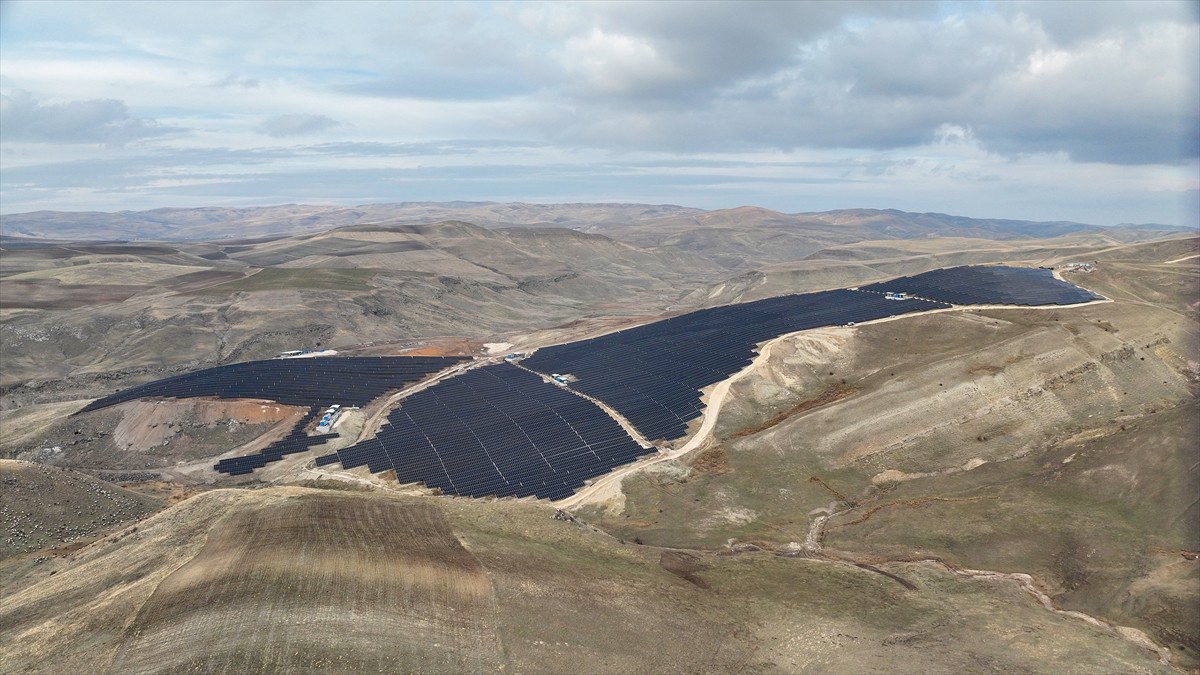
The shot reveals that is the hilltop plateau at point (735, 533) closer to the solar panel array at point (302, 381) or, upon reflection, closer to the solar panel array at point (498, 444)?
the solar panel array at point (498, 444)

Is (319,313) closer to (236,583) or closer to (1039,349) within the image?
(236,583)

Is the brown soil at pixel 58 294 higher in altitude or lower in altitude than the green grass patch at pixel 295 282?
lower

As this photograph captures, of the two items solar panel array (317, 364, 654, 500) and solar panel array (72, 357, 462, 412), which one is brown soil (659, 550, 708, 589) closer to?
solar panel array (317, 364, 654, 500)

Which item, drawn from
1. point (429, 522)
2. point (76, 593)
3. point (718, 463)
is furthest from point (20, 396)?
point (718, 463)

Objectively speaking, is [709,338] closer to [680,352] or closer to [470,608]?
[680,352]

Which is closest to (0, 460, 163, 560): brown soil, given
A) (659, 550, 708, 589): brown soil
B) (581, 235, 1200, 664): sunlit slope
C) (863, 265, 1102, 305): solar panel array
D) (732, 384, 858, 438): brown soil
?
(581, 235, 1200, 664): sunlit slope

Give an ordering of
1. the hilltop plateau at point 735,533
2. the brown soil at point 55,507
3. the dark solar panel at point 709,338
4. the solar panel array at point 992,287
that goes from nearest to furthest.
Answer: the hilltop plateau at point 735,533
the brown soil at point 55,507
the dark solar panel at point 709,338
the solar panel array at point 992,287

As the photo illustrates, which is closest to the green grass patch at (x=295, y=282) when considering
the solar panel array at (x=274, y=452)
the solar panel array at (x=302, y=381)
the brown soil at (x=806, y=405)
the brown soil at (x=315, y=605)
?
the solar panel array at (x=302, y=381)
